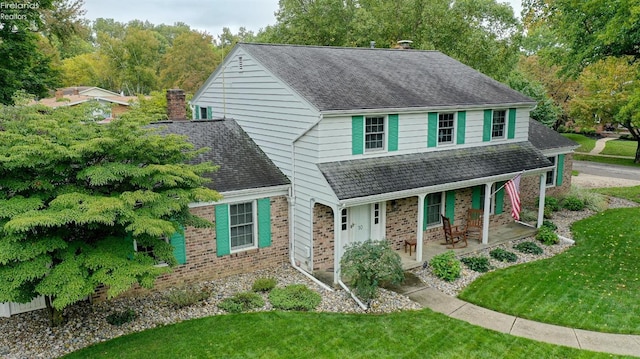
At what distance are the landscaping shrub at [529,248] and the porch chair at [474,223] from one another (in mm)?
1316

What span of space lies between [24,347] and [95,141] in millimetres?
4571

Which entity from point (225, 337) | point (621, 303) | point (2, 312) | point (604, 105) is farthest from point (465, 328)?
point (604, 105)

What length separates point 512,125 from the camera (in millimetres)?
18391

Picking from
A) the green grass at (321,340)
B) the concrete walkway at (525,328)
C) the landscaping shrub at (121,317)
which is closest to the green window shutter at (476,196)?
the concrete walkway at (525,328)

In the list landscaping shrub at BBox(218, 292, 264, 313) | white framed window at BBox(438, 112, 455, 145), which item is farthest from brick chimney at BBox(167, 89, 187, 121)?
white framed window at BBox(438, 112, 455, 145)

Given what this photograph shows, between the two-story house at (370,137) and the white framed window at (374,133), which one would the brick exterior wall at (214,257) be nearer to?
the two-story house at (370,137)

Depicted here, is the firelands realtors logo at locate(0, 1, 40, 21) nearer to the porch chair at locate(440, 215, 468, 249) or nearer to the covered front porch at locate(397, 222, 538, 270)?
the covered front porch at locate(397, 222, 538, 270)

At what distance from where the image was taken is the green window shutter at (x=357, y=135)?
544 inches

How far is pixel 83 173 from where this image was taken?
9.36m

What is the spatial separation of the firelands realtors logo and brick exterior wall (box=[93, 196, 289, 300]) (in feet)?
41.2

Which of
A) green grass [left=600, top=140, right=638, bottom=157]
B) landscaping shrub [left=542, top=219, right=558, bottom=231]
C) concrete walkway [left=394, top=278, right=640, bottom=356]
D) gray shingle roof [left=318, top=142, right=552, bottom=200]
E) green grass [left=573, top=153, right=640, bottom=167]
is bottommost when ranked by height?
concrete walkway [left=394, top=278, right=640, bottom=356]

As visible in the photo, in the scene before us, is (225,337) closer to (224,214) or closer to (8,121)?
(224,214)

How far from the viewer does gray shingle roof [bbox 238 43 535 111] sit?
14.3m

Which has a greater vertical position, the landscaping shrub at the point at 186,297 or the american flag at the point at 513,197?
the american flag at the point at 513,197
